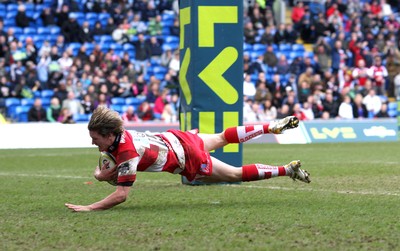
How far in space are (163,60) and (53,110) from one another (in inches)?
204

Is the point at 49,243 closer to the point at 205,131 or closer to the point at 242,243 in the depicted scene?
the point at 242,243

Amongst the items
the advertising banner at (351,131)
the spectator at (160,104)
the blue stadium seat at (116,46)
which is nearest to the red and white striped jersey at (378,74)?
the advertising banner at (351,131)

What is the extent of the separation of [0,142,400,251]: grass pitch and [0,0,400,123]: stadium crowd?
10738 mm

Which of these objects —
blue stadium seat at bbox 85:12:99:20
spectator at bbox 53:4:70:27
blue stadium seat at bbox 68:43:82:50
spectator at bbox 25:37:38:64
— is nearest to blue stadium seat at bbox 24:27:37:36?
spectator at bbox 53:4:70:27

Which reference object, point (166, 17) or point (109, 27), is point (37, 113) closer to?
point (109, 27)

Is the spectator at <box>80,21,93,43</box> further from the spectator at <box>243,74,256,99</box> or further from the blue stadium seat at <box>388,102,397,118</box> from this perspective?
the blue stadium seat at <box>388,102,397,118</box>

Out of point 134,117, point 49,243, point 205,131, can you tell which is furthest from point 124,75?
point 49,243

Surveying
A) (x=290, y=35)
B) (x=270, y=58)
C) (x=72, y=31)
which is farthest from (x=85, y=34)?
(x=290, y=35)

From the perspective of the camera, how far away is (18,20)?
2723 cm

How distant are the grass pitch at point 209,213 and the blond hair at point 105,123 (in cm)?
76

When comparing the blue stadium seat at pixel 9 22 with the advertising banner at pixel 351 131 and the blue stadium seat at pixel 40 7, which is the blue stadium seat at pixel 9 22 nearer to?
the blue stadium seat at pixel 40 7

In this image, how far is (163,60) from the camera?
91.7 ft

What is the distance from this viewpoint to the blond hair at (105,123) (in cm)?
850

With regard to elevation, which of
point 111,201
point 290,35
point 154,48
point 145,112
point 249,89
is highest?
point 290,35
